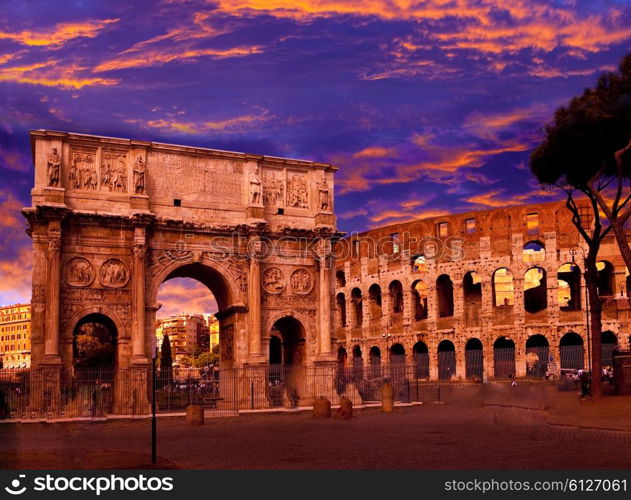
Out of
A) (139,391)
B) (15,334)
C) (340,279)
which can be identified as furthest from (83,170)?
(15,334)

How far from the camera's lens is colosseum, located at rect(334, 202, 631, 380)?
164ft

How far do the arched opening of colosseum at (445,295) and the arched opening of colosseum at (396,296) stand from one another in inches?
129

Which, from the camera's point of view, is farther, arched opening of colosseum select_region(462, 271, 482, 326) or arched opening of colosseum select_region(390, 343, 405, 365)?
arched opening of colosseum select_region(390, 343, 405, 365)

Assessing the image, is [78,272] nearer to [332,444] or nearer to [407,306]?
[332,444]

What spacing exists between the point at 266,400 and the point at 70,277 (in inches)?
306

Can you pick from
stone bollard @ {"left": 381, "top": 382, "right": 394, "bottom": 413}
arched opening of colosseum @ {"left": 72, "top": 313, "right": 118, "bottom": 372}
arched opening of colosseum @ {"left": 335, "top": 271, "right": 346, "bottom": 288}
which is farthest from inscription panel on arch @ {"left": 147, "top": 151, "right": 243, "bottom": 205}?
arched opening of colosseum @ {"left": 335, "top": 271, "right": 346, "bottom": 288}

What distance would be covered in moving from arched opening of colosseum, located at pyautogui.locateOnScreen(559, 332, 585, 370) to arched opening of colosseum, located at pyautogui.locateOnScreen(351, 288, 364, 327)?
16260 millimetres

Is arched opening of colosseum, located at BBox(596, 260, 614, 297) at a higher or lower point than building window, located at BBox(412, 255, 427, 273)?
lower

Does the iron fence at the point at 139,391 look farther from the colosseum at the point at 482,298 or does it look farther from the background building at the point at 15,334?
the background building at the point at 15,334

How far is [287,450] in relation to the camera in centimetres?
1419

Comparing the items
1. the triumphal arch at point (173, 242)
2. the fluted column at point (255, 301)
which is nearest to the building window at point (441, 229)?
the triumphal arch at point (173, 242)

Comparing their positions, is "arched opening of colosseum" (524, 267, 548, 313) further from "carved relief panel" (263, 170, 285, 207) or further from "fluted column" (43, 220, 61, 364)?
"fluted column" (43, 220, 61, 364)

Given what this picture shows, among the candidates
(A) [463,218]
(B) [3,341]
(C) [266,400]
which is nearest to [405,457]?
(C) [266,400]

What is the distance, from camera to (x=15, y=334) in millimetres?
133250
